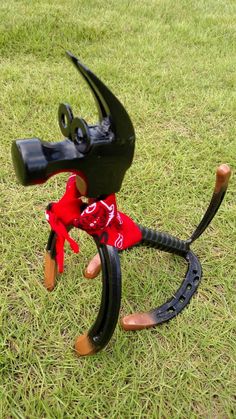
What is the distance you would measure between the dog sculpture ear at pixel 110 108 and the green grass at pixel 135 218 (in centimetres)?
59

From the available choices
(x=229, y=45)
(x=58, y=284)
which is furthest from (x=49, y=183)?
(x=229, y=45)

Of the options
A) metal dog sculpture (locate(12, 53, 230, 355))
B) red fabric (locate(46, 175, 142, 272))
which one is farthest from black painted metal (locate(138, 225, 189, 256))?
red fabric (locate(46, 175, 142, 272))

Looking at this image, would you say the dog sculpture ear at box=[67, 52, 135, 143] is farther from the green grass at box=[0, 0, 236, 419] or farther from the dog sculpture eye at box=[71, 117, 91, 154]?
the green grass at box=[0, 0, 236, 419]

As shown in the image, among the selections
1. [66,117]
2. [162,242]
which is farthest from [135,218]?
[66,117]

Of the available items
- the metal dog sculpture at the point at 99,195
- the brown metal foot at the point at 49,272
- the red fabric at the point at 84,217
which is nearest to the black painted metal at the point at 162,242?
the metal dog sculpture at the point at 99,195

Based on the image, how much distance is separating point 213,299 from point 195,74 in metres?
1.54

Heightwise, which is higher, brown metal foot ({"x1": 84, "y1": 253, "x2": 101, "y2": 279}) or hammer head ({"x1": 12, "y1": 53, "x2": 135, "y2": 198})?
hammer head ({"x1": 12, "y1": 53, "x2": 135, "y2": 198})

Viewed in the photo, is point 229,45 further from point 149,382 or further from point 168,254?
point 149,382

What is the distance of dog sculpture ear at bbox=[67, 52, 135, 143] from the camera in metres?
0.64

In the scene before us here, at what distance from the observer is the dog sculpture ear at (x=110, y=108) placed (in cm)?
64

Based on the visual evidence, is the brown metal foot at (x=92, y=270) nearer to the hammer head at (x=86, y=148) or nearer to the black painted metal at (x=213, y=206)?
the black painted metal at (x=213, y=206)

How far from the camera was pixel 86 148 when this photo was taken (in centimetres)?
69

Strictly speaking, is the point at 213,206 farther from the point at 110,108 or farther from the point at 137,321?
the point at 110,108

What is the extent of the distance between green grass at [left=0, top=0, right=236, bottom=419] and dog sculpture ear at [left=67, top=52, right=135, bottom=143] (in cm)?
59
